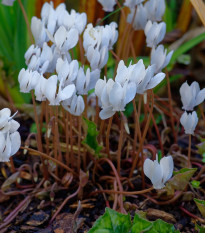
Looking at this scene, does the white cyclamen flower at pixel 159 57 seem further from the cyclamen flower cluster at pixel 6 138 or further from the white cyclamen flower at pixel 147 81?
the cyclamen flower cluster at pixel 6 138

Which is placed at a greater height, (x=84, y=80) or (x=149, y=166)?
(x=84, y=80)

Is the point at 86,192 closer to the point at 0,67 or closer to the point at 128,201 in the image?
the point at 128,201

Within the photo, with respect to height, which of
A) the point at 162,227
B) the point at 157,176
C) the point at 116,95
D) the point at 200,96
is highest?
the point at 116,95

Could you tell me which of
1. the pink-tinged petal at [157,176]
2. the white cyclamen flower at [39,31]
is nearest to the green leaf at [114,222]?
the pink-tinged petal at [157,176]

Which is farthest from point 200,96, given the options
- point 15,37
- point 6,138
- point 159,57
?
point 15,37

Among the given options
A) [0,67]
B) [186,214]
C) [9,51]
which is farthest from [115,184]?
[9,51]

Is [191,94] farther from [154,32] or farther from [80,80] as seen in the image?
[80,80]

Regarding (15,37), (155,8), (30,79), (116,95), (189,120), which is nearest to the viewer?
(116,95)
